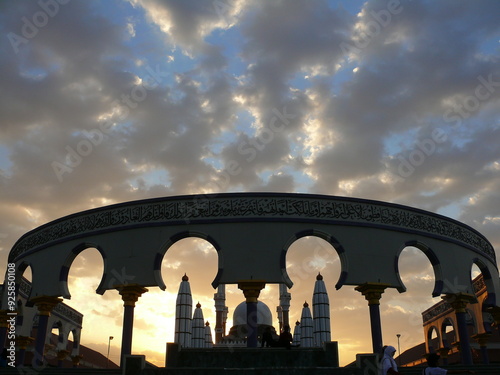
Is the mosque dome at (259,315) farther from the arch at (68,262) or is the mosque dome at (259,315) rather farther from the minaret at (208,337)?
the arch at (68,262)

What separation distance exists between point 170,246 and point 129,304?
243 centimetres

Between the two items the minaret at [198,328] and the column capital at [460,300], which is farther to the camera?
the minaret at [198,328]

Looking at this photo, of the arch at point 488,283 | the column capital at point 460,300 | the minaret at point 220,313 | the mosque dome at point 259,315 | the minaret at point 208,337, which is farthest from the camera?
the minaret at point 220,313

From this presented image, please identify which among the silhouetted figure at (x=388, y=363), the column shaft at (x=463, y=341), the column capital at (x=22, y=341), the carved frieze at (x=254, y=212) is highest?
the carved frieze at (x=254, y=212)

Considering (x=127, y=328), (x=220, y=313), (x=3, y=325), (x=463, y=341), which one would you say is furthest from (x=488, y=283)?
(x=3, y=325)

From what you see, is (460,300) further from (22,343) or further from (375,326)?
(22,343)

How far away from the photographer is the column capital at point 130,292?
17.0m

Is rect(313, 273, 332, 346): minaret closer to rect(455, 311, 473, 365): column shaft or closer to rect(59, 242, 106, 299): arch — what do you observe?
rect(455, 311, 473, 365): column shaft

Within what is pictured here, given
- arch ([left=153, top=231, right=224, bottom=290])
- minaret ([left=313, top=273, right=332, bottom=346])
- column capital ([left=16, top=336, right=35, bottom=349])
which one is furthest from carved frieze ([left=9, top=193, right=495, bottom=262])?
column capital ([left=16, top=336, right=35, bottom=349])

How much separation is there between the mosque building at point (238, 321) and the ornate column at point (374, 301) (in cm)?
138

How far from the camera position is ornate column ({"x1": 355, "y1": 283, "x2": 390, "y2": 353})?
662 inches

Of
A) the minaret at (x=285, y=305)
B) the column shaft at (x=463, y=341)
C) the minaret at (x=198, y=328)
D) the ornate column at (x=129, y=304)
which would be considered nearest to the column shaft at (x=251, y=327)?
the ornate column at (x=129, y=304)

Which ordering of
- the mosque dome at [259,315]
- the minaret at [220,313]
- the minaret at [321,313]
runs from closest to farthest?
the minaret at [321,313] < the mosque dome at [259,315] < the minaret at [220,313]

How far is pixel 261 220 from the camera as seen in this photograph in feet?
56.2
